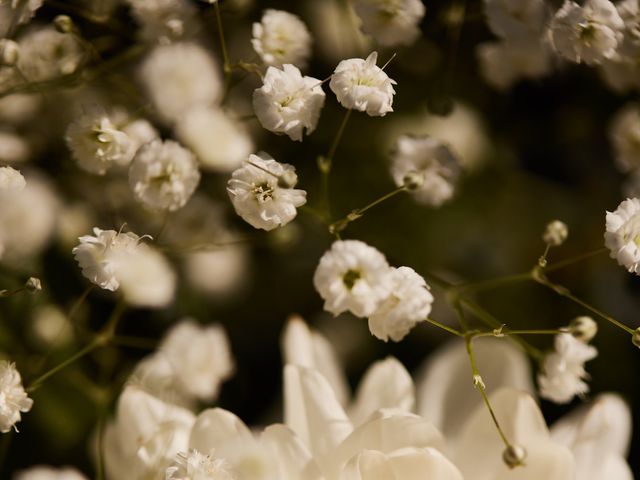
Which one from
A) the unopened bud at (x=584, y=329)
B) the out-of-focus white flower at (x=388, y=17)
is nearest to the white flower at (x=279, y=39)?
the out-of-focus white flower at (x=388, y=17)

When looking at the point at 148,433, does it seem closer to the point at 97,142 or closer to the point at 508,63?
the point at 97,142

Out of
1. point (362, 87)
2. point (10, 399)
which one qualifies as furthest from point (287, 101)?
point (10, 399)

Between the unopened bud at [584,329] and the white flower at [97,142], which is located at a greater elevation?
the white flower at [97,142]

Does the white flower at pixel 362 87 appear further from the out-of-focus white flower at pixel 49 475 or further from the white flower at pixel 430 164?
the out-of-focus white flower at pixel 49 475

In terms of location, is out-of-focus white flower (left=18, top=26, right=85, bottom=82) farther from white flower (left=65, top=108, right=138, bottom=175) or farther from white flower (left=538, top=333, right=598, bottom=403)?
white flower (left=538, top=333, right=598, bottom=403)

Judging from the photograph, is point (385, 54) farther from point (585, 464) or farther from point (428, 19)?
point (585, 464)

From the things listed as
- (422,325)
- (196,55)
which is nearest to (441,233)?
(422,325)

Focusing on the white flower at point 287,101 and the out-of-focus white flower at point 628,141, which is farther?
the out-of-focus white flower at point 628,141
